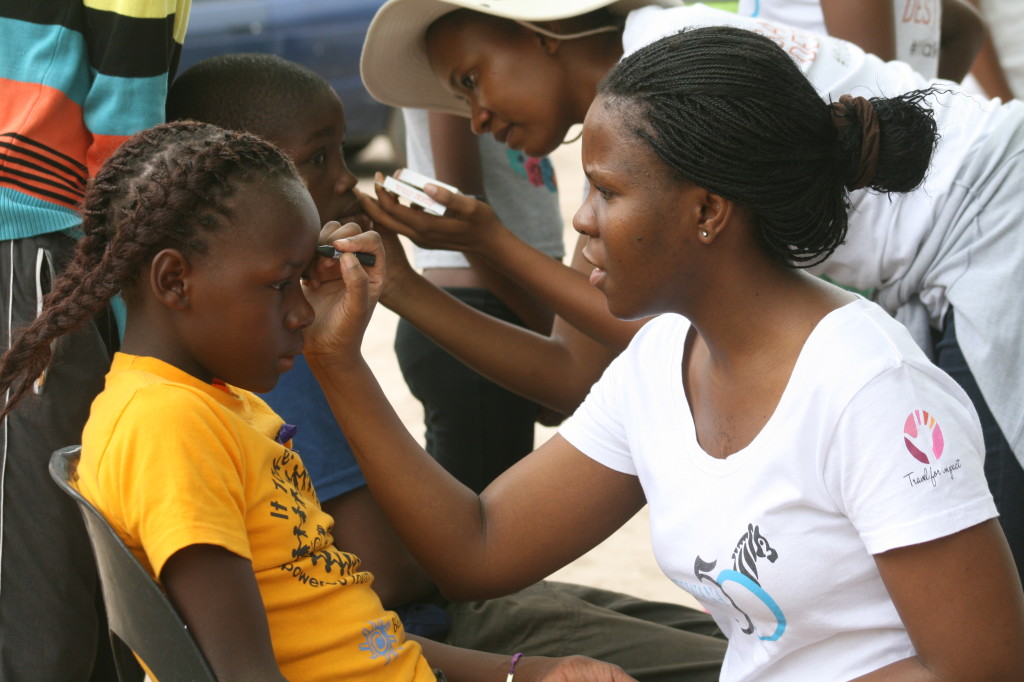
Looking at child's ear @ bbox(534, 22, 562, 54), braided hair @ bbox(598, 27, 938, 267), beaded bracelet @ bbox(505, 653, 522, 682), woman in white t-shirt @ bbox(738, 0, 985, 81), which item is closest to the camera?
braided hair @ bbox(598, 27, 938, 267)

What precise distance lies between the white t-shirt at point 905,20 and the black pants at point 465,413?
46.6 inches

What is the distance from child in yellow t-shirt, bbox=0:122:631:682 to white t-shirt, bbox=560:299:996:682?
49 cm

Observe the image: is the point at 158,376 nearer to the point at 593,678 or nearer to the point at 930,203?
the point at 593,678

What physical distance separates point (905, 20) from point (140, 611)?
2.39 metres

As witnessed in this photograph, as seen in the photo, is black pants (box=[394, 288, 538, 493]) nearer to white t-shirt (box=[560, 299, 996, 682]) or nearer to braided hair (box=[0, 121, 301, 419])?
white t-shirt (box=[560, 299, 996, 682])

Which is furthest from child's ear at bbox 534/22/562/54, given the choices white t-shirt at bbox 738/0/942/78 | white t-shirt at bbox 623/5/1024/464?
white t-shirt at bbox 738/0/942/78

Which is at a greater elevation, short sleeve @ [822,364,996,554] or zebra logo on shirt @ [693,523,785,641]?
short sleeve @ [822,364,996,554]

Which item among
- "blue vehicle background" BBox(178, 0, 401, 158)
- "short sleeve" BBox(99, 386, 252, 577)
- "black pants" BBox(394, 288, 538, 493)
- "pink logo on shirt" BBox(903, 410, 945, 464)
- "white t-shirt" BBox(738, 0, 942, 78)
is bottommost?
"blue vehicle background" BBox(178, 0, 401, 158)

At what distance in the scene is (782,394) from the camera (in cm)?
156

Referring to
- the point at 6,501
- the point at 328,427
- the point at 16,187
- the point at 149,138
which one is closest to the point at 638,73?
the point at 149,138

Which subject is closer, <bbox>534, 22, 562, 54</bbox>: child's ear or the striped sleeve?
the striped sleeve

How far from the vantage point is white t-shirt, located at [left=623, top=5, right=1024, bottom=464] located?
6.55ft

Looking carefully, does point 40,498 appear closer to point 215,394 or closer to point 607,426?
point 215,394

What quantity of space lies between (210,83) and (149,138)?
52 cm
